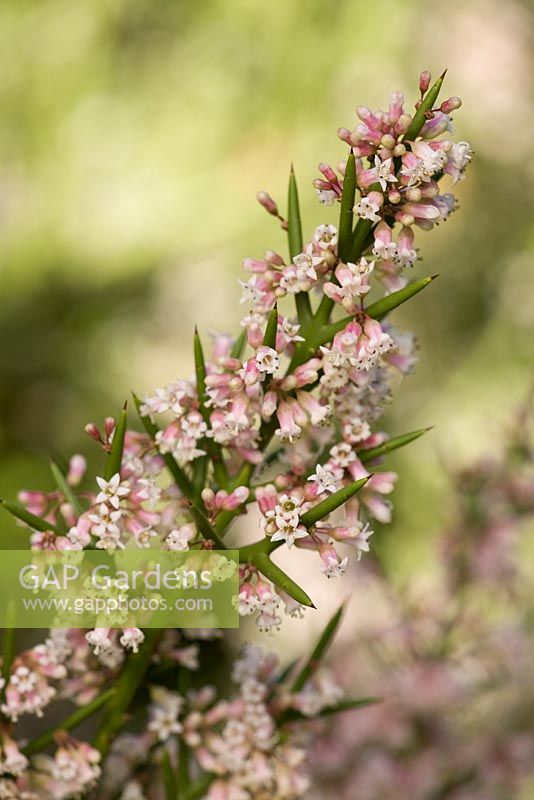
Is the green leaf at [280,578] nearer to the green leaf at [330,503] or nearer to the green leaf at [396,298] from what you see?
the green leaf at [330,503]

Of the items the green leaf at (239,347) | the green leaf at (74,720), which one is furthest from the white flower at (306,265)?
the green leaf at (74,720)

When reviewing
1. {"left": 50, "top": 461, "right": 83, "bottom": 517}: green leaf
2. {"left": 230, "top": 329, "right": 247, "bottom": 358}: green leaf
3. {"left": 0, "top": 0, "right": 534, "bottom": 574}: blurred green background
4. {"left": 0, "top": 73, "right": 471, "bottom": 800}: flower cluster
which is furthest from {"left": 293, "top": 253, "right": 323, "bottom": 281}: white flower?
{"left": 0, "top": 0, "right": 534, "bottom": 574}: blurred green background

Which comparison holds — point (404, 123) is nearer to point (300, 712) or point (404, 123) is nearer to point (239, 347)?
point (239, 347)

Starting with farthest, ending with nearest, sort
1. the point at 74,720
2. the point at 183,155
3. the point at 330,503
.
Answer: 1. the point at 183,155
2. the point at 74,720
3. the point at 330,503

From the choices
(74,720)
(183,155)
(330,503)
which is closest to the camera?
(330,503)

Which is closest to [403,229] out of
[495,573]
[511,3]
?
[495,573]

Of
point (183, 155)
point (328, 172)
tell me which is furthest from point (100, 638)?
point (183, 155)

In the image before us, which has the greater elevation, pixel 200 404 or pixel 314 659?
pixel 200 404
